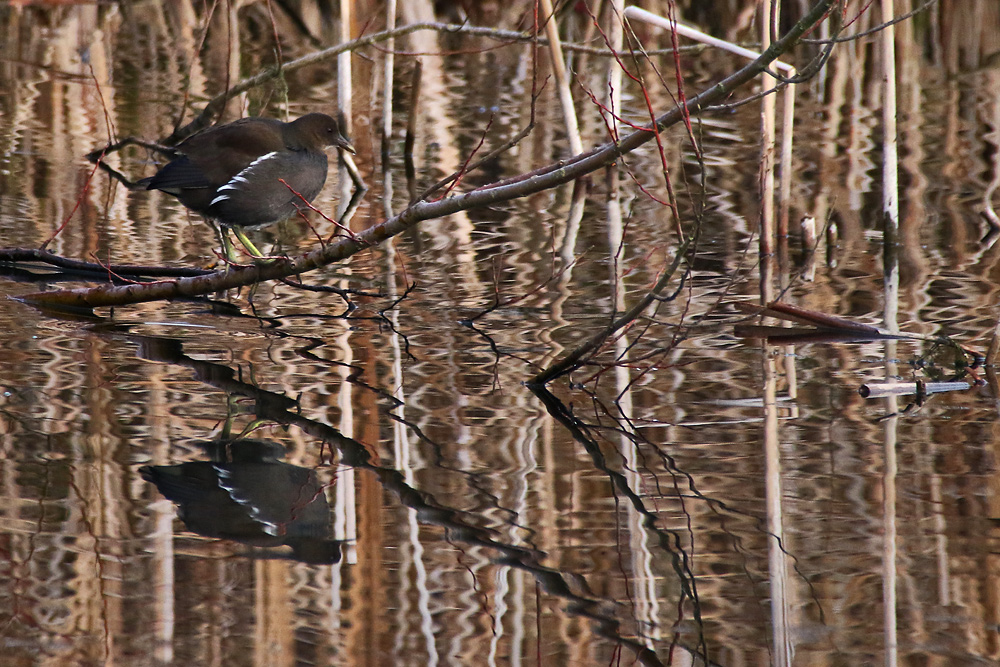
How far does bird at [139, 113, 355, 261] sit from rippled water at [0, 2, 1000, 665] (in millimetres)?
384

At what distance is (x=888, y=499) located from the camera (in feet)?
12.0

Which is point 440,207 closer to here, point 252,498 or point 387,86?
point 252,498

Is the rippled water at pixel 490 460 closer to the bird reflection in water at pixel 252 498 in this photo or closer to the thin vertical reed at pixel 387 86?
the bird reflection in water at pixel 252 498

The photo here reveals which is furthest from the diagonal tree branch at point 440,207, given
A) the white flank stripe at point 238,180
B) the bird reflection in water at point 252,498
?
the bird reflection in water at point 252,498

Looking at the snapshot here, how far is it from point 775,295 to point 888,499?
2.33 metres

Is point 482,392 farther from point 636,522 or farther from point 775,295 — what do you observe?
point 775,295

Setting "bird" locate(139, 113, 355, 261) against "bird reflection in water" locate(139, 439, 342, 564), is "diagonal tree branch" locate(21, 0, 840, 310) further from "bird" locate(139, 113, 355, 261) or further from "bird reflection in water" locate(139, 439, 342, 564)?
"bird reflection in water" locate(139, 439, 342, 564)

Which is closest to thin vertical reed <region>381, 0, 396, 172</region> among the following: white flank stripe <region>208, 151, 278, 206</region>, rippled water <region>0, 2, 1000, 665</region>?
rippled water <region>0, 2, 1000, 665</region>

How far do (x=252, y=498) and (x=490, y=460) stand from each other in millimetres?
707

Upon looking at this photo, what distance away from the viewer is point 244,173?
16.8 ft

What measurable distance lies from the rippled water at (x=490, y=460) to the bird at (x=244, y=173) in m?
0.38

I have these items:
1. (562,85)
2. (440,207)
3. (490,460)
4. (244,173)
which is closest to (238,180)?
(244,173)

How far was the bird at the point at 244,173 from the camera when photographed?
5.15m

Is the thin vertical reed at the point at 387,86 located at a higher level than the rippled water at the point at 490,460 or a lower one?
higher
